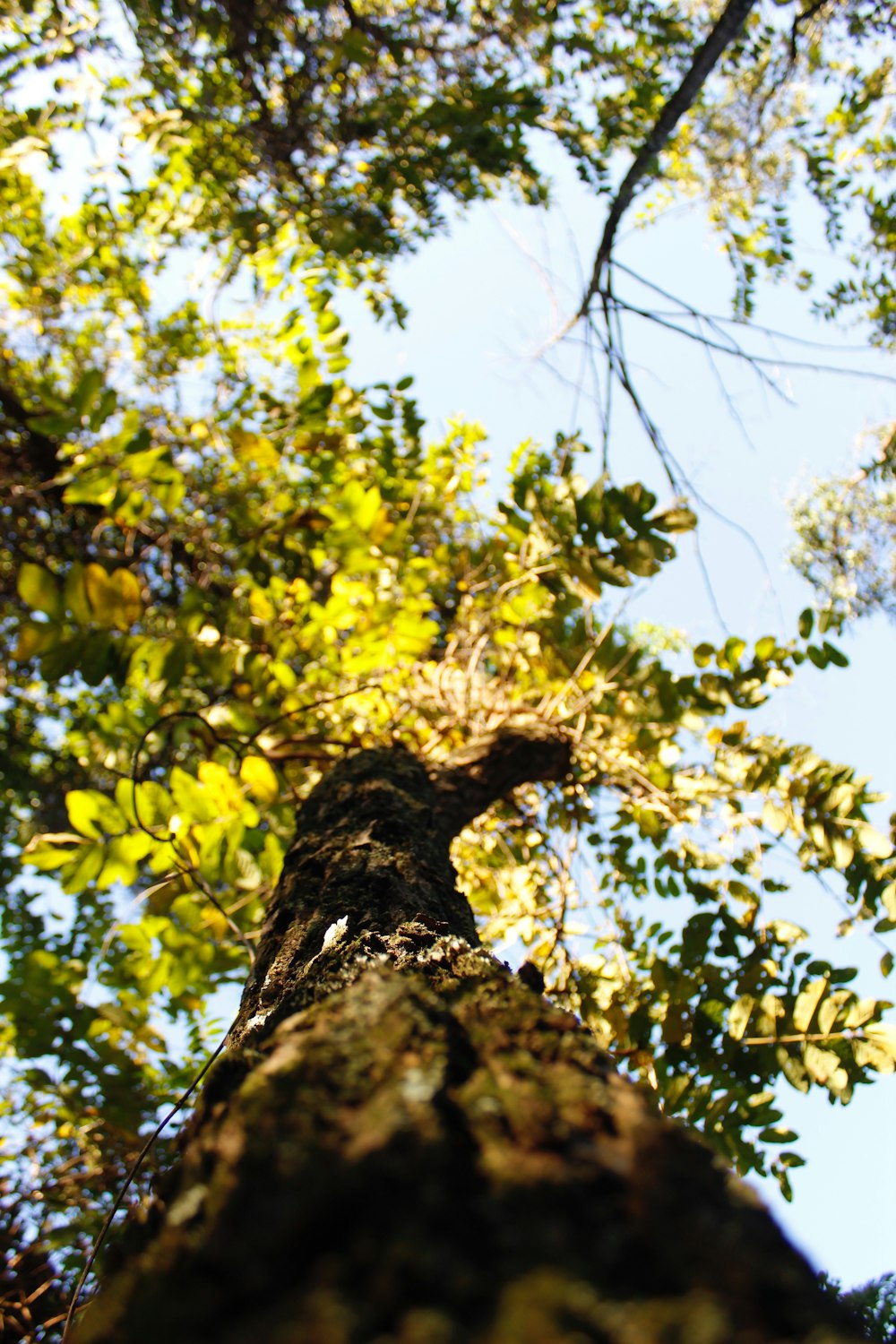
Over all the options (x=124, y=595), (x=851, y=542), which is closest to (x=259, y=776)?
(x=124, y=595)

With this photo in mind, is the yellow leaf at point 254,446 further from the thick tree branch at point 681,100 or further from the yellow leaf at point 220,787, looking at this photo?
the thick tree branch at point 681,100

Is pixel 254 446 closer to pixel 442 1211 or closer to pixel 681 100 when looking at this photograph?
pixel 681 100

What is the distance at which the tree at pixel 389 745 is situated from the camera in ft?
1.35

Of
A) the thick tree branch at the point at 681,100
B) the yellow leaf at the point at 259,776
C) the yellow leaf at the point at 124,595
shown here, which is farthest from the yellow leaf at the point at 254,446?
the thick tree branch at the point at 681,100

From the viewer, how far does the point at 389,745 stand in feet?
7.07

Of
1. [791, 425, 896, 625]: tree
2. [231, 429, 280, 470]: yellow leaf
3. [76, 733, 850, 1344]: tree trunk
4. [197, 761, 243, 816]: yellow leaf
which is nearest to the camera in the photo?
[76, 733, 850, 1344]: tree trunk

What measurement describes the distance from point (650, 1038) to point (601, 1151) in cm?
155

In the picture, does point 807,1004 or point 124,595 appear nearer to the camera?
point 124,595

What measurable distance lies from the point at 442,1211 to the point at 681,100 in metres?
2.49

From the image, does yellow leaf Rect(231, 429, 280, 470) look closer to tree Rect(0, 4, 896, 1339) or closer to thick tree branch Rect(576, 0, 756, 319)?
tree Rect(0, 4, 896, 1339)

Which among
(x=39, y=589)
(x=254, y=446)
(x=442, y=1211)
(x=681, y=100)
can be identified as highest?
A: (x=681, y=100)

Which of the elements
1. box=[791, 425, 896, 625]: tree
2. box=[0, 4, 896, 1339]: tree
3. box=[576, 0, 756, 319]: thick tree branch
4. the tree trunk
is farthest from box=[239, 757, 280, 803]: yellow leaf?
box=[791, 425, 896, 625]: tree

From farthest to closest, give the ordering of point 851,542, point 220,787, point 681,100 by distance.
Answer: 1. point 851,542
2. point 681,100
3. point 220,787

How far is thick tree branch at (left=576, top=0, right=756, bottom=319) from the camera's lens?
1879 mm
